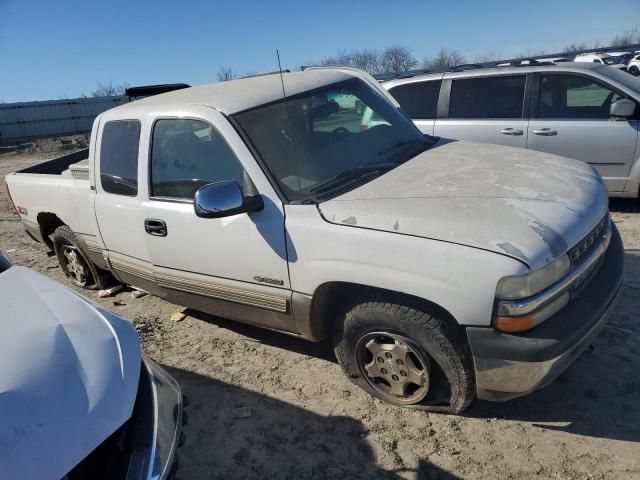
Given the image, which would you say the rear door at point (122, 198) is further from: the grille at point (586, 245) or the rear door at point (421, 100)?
the rear door at point (421, 100)

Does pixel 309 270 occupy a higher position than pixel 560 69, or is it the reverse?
pixel 560 69

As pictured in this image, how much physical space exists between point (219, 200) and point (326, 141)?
924mm

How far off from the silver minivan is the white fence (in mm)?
24985

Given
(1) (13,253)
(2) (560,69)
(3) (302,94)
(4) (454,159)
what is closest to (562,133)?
(2) (560,69)

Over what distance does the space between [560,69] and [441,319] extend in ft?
15.3

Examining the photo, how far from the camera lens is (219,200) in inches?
109

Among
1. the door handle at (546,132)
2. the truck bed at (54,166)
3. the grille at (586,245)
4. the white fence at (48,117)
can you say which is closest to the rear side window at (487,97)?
the door handle at (546,132)

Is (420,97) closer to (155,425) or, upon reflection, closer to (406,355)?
(406,355)

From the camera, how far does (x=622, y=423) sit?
2.69m

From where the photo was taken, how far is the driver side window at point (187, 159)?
3.18m

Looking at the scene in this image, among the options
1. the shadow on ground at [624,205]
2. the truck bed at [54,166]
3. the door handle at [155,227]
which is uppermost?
the truck bed at [54,166]

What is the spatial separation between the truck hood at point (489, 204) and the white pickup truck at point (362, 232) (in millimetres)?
11

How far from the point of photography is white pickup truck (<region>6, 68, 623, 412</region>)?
2367 mm

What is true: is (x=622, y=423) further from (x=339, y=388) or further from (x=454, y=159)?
(x=454, y=159)
